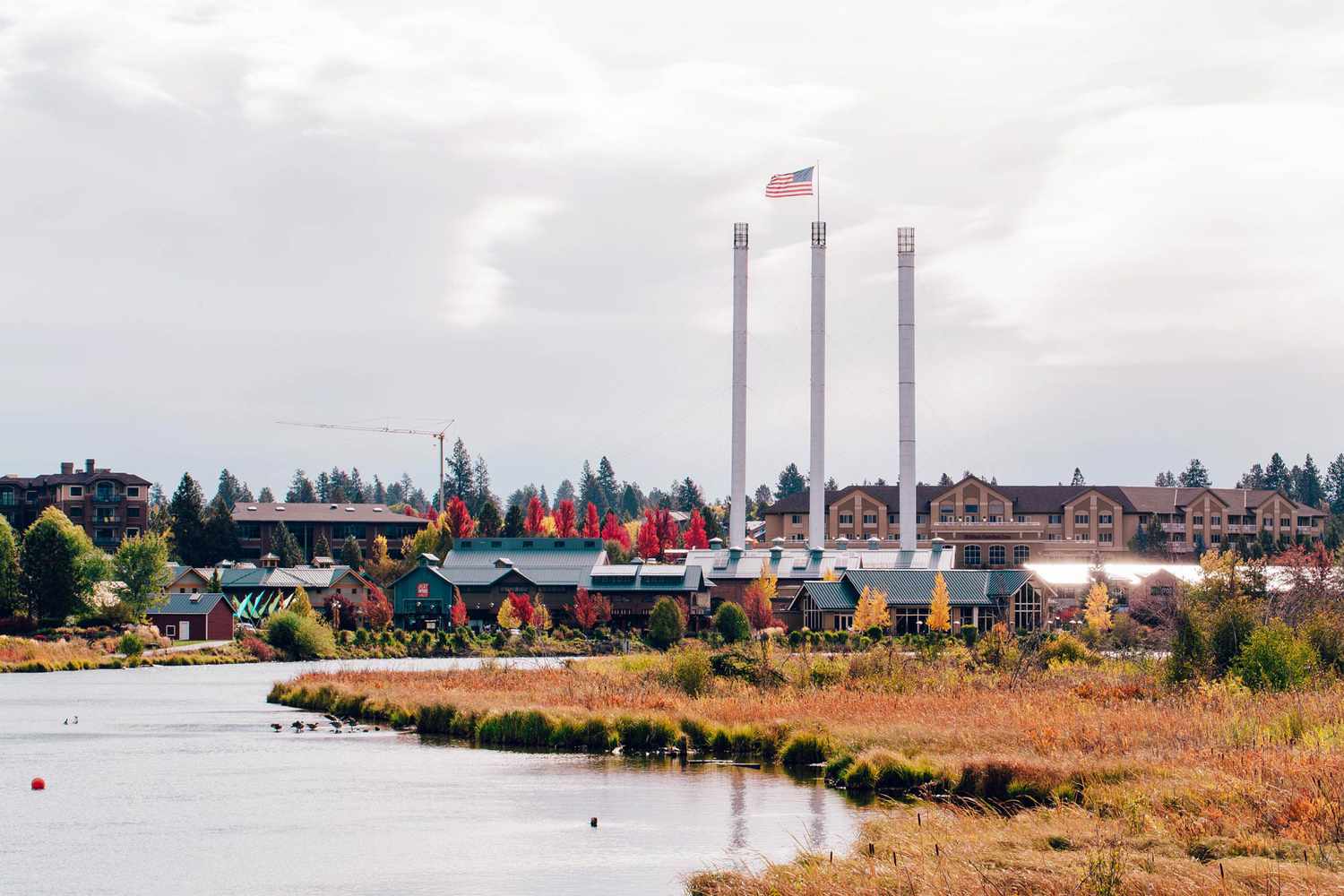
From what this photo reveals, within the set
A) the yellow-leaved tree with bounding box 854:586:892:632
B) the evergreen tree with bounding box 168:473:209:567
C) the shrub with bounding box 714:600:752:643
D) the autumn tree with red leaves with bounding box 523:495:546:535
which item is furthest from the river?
the autumn tree with red leaves with bounding box 523:495:546:535

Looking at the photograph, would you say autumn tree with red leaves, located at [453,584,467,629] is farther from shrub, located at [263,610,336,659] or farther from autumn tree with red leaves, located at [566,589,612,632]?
shrub, located at [263,610,336,659]

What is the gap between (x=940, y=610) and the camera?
361 feet

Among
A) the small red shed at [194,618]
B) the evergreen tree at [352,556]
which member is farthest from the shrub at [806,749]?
→ the evergreen tree at [352,556]

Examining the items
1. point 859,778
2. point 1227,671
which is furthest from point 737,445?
point 859,778

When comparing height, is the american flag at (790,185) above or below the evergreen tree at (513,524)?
above

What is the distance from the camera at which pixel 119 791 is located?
37.8 meters

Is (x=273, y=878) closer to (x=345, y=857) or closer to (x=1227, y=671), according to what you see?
(x=345, y=857)

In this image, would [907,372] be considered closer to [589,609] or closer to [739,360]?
[739,360]

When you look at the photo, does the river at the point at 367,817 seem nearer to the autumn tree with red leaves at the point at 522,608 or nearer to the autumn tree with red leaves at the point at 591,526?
the autumn tree with red leaves at the point at 522,608

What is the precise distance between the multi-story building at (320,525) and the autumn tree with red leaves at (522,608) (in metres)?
63.3

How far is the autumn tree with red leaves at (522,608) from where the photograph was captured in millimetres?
125875

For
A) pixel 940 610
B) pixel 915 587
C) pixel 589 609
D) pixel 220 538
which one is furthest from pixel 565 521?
pixel 940 610

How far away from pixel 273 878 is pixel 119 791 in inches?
479

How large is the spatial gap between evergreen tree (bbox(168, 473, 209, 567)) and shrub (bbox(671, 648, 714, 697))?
390ft
